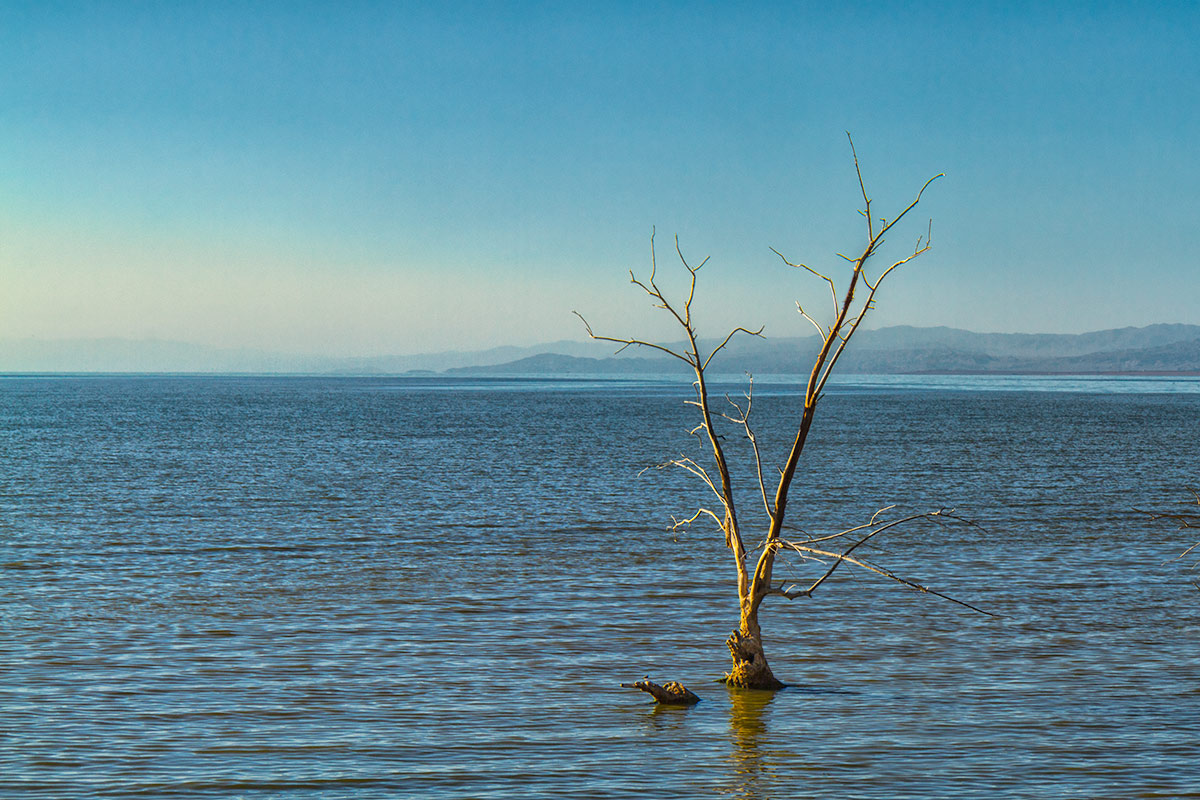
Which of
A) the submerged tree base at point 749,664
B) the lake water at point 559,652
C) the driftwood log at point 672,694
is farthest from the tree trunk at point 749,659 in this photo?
the driftwood log at point 672,694

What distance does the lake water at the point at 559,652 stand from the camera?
9.71 metres

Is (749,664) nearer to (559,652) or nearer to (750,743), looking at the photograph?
(750,743)

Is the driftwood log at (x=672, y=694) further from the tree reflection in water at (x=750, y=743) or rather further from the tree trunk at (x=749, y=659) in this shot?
the tree trunk at (x=749, y=659)

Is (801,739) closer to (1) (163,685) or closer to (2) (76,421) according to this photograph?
(1) (163,685)

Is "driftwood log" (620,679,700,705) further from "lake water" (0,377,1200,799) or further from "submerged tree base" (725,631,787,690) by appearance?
"submerged tree base" (725,631,787,690)

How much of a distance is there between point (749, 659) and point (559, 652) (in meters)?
2.64

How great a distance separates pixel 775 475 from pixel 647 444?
16236 mm

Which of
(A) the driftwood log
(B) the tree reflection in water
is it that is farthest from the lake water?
(A) the driftwood log

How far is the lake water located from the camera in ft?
31.9

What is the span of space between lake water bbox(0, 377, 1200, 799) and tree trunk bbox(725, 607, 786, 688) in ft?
0.82

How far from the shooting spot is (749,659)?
11922mm

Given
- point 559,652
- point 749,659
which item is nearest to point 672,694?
Result: point 749,659

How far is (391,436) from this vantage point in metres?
64.0

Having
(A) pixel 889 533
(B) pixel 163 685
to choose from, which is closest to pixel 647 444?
(A) pixel 889 533
